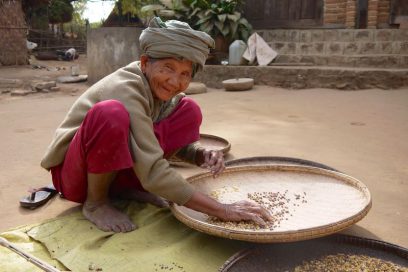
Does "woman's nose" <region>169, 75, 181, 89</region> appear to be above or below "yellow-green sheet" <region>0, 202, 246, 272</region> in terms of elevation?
above

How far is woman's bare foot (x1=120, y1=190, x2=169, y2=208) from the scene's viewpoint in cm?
210

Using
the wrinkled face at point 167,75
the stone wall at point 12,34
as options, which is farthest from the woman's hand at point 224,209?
the stone wall at point 12,34

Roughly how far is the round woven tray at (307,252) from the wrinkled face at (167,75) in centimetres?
72

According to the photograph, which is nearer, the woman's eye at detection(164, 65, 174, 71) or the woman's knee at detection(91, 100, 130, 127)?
the woman's knee at detection(91, 100, 130, 127)

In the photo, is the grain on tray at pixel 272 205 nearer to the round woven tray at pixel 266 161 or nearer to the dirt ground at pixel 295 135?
the dirt ground at pixel 295 135

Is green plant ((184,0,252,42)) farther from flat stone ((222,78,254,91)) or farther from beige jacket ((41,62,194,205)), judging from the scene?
beige jacket ((41,62,194,205))

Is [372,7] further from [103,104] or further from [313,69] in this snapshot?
[103,104]

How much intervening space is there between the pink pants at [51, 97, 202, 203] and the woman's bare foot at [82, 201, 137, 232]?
0.08 m

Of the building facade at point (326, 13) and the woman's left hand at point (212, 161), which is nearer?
the woman's left hand at point (212, 161)

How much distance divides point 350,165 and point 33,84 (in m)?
6.64

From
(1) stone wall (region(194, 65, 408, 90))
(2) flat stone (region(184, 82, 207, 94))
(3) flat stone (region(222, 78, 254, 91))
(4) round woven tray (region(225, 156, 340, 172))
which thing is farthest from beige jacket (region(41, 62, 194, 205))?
(1) stone wall (region(194, 65, 408, 90))

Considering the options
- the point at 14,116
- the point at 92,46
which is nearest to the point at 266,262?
the point at 14,116

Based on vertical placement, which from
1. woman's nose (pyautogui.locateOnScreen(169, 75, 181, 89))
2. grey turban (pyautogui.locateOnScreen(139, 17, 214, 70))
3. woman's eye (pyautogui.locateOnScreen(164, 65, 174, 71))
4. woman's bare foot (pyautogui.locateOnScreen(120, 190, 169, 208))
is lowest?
woman's bare foot (pyautogui.locateOnScreen(120, 190, 169, 208))

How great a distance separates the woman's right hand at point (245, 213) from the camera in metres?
1.67
